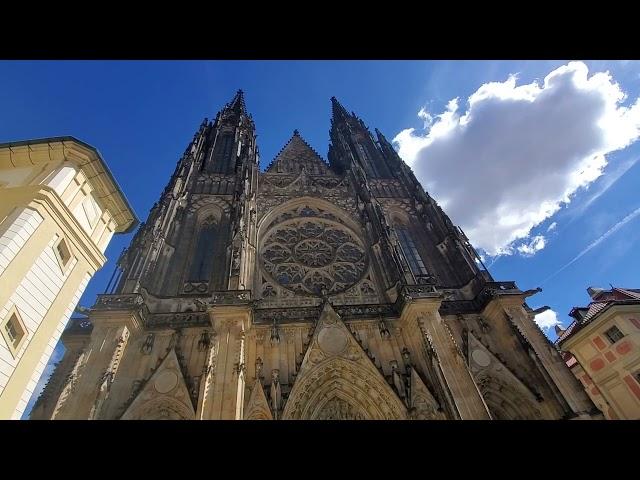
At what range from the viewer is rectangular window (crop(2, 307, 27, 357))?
5.99 metres

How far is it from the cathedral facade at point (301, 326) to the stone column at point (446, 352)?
0.12 feet

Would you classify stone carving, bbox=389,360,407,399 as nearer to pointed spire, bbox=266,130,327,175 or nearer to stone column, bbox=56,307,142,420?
stone column, bbox=56,307,142,420

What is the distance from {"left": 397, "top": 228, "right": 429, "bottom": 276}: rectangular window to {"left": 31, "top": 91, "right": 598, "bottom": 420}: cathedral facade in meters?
0.09

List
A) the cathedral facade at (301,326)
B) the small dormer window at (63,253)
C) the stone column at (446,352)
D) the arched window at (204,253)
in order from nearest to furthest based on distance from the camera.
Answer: the small dormer window at (63,253), the stone column at (446,352), the cathedral facade at (301,326), the arched window at (204,253)

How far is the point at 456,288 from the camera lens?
1442cm

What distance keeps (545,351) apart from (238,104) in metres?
28.3

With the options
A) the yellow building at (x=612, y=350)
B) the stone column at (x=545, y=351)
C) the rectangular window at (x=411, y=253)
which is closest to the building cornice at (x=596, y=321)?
the yellow building at (x=612, y=350)

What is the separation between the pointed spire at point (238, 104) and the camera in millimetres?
28641

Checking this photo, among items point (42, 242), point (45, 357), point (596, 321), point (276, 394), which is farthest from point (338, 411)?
point (596, 321)

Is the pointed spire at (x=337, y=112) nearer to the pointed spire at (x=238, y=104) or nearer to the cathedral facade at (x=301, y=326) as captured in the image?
the pointed spire at (x=238, y=104)
